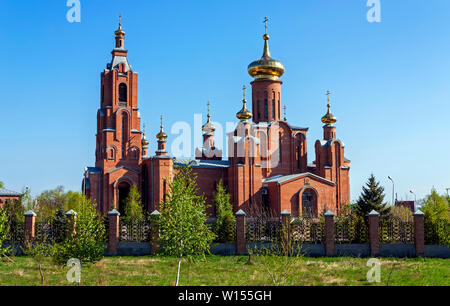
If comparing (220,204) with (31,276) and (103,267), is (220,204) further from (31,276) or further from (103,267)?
(31,276)

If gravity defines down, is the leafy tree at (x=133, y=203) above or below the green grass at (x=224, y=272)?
above

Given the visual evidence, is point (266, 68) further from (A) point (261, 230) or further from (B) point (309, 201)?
(A) point (261, 230)

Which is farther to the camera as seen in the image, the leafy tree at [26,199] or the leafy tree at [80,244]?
the leafy tree at [26,199]

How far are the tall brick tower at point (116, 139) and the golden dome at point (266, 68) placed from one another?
7.86 m

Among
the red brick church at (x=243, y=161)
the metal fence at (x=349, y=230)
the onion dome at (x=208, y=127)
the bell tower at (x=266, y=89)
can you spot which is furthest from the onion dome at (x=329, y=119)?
the metal fence at (x=349, y=230)

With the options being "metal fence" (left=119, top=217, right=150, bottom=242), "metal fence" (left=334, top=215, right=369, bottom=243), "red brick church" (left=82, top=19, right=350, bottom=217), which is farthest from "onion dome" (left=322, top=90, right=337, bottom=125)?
"metal fence" (left=119, top=217, right=150, bottom=242)

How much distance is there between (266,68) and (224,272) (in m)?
21.2

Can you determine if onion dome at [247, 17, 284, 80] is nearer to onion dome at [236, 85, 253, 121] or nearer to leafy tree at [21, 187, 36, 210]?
onion dome at [236, 85, 253, 121]

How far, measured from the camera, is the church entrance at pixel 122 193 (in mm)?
30359

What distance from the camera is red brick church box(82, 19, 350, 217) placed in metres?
29.9

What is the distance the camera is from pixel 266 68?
34.3 meters

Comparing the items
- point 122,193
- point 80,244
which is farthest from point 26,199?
point 80,244

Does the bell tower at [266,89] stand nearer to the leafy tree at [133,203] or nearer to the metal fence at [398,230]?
the leafy tree at [133,203]
